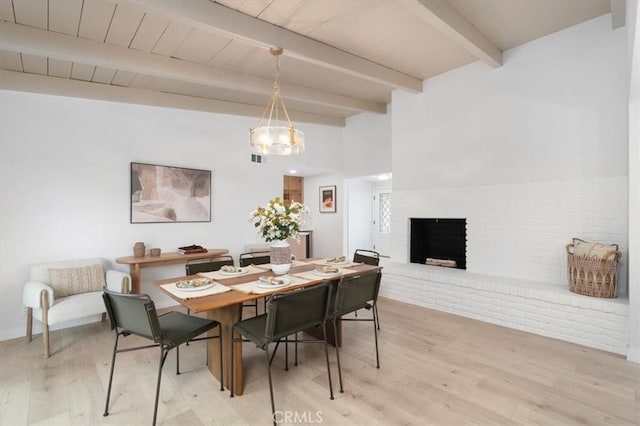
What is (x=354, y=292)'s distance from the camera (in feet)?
7.94

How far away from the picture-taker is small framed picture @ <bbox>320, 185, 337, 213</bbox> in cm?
662

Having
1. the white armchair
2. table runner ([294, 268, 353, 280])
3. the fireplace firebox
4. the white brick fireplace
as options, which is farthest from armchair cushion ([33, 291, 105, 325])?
the fireplace firebox

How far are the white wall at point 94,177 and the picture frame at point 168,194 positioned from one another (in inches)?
3.5

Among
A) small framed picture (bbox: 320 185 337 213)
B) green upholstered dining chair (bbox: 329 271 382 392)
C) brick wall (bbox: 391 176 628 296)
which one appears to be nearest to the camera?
green upholstered dining chair (bbox: 329 271 382 392)

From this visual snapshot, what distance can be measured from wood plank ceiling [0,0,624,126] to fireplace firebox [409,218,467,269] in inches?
74.3

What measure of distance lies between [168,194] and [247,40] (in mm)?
2442

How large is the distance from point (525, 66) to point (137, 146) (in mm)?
4645

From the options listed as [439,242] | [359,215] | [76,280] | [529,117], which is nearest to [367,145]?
[359,215]

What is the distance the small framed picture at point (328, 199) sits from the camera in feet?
21.7

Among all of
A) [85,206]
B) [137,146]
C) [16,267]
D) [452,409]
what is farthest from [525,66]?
[16,267]

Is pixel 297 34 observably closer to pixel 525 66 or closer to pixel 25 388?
pixel 525 66

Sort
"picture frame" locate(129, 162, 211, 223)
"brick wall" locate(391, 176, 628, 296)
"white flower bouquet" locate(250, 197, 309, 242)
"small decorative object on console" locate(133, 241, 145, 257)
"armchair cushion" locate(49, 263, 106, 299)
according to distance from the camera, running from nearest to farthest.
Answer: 1. "white flower bouquet" locate(250, 197, 309, 242)
2. "brick wall" locate(391, 176, 628, 296)
3. "armchair cushion" locate(49, 263, 106, 299)
4. "small decorative object on console" locate(133, 241, 145, 257)
5. "picture frame" locate(129, 162, 211, 223)

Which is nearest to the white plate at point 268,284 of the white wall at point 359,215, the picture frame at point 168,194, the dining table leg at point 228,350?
the dining table leg at point 228,350

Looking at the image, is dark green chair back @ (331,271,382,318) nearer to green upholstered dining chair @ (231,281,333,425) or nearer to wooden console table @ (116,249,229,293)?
green upholstered dining chair @ (231,281,333,425)
